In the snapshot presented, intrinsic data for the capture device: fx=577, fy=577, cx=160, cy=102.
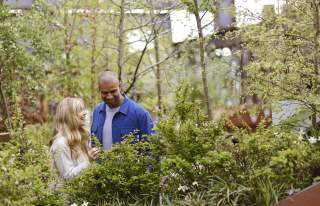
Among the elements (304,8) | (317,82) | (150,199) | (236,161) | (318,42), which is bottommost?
(150,199)

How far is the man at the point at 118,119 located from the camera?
253 inches

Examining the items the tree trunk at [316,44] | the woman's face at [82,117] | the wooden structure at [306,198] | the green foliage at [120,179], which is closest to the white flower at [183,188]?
the green foliage at [120,179]

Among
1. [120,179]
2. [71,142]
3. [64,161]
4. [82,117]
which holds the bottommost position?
[120,179]

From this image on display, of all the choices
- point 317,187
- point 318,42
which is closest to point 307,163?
point 317,187

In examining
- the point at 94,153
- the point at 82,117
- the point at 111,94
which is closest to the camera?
the point at 94,153

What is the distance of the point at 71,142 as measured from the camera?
19.3 ft

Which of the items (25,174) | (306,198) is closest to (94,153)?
(25,174)

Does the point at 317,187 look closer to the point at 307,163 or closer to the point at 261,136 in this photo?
the point at 307,163

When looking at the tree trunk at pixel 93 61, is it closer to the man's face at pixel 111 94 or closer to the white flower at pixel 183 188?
the man's face at pixel 111 94

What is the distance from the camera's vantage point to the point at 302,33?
6316mm

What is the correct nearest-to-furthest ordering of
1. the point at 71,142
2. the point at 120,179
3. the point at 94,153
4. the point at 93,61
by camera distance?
the point at 120,179
the point at 94,153
the point at 71,142
the point at 93,61

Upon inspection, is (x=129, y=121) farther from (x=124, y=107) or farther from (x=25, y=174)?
(x=25, y=174)

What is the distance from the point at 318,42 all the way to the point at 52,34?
700 centimetres

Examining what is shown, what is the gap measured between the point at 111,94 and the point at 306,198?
2544 mm
